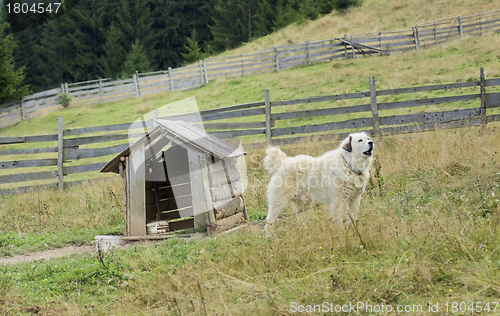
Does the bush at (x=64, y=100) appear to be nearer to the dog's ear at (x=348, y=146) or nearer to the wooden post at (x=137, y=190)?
the wooden post at (x=137, y=190)

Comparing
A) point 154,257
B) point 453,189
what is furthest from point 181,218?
point 453,189

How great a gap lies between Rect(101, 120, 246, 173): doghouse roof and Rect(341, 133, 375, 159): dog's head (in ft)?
5.93

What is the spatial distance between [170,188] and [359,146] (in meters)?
4.17

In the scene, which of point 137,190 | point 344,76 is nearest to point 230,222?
point 137,190

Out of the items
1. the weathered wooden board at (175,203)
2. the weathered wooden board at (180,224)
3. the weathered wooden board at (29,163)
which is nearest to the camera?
the weathered wooden board at (180,224)

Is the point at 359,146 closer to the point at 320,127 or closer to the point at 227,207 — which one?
the point at 227,207

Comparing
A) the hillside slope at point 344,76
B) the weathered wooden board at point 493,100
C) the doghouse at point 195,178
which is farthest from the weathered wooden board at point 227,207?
the hillside slope at point 344,76

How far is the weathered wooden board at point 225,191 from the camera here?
631 cm

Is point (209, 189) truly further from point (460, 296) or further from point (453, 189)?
point (460, 296)

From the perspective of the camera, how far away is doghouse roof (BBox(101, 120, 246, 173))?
20.3ft

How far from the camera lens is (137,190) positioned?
6656 mm

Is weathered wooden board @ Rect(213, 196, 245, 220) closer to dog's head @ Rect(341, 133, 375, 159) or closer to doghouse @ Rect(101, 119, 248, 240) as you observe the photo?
doghouse @ Rect(101, 119, 248, 240)

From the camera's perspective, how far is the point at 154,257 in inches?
194

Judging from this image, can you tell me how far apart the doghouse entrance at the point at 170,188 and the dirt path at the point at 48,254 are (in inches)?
55.6
